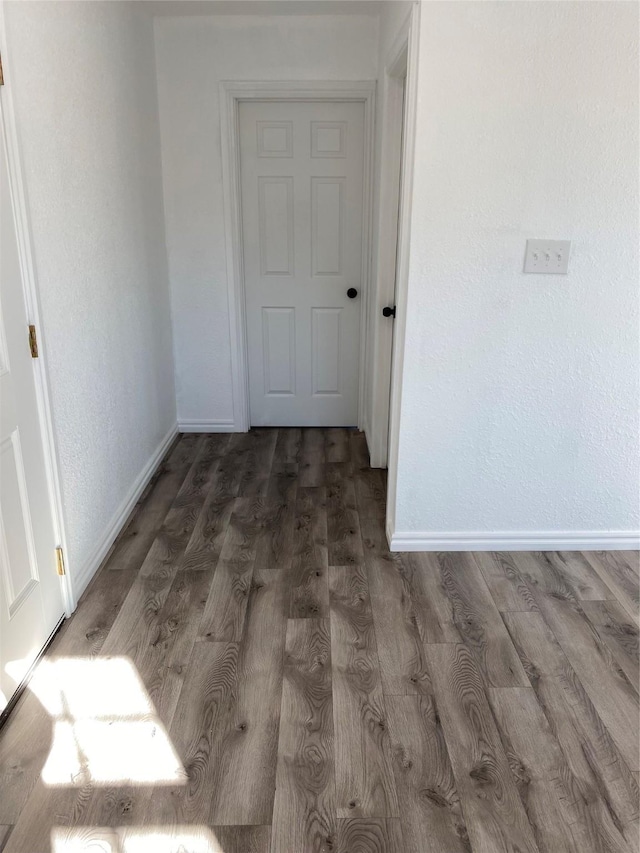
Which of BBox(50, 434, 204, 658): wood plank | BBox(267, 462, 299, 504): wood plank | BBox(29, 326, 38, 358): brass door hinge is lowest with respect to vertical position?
BBox(50, 434, 204, 658): wood plank

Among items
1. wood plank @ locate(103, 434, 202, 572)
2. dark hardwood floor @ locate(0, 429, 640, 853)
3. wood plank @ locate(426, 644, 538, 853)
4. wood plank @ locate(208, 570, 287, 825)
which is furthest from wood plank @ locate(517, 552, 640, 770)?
wood plank @ locate(103, 434, 202, 572)

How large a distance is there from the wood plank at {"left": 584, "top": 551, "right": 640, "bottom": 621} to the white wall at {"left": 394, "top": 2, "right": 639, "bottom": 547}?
0.37ft

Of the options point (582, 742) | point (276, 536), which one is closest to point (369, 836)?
point (582, 742)

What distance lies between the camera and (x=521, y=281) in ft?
7.72

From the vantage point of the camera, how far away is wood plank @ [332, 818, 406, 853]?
1428 mm

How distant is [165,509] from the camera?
304 cm

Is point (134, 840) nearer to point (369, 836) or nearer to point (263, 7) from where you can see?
point (369, 836)

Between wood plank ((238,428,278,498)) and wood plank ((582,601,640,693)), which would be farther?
wood plank ((238,428,278,498))

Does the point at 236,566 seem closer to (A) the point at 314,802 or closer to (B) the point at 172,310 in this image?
(A) the point at 314,802

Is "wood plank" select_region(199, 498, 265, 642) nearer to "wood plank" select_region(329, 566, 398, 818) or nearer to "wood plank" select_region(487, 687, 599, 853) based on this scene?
"wood plank" select_region(329, 566, 398, 818)

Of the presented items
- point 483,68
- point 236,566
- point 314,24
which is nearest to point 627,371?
point 483,68

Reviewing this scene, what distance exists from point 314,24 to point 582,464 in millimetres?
2669

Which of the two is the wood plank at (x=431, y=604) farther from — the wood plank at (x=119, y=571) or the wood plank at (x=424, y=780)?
the wood plank at (x=119, y=571)

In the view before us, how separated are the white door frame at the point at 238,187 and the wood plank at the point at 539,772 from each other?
2.40 m
